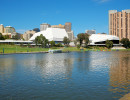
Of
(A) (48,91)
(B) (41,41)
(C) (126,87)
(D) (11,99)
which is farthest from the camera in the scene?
(B) (41,41)

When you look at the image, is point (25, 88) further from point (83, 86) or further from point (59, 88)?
point (83, 86)

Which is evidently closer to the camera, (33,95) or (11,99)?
(11,99)

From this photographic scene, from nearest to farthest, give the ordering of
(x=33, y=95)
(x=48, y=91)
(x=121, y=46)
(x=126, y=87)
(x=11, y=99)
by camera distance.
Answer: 1. (x=11, y=99)
2. (x=33, y=95)
3. (x=48, y=91)
4. (x=126, y=87)
5. (x=121, y=46)

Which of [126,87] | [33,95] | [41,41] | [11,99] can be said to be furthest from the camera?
[41,41]

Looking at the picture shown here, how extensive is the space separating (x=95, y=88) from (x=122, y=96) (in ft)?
9.22

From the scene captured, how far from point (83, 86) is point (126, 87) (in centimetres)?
368

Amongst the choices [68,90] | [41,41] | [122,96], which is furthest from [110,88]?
[41,41]

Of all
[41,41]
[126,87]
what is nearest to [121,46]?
[41,41]

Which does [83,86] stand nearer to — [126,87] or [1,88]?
[126,87]

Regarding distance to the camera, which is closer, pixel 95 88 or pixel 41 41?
pixel 95 88

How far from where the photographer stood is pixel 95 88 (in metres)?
14.4

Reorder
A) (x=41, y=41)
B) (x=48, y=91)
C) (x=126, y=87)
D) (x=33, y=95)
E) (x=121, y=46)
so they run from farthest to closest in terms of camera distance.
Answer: (x=121, y=46) < (x=41, y=41) < (x=126, y=87) < (x=48, y=91) < (x=33, y=95)

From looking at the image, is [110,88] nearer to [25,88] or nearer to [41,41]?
[25,88]

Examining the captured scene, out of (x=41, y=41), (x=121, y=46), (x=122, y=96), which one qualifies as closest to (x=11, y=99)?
(x=122, y=96)
